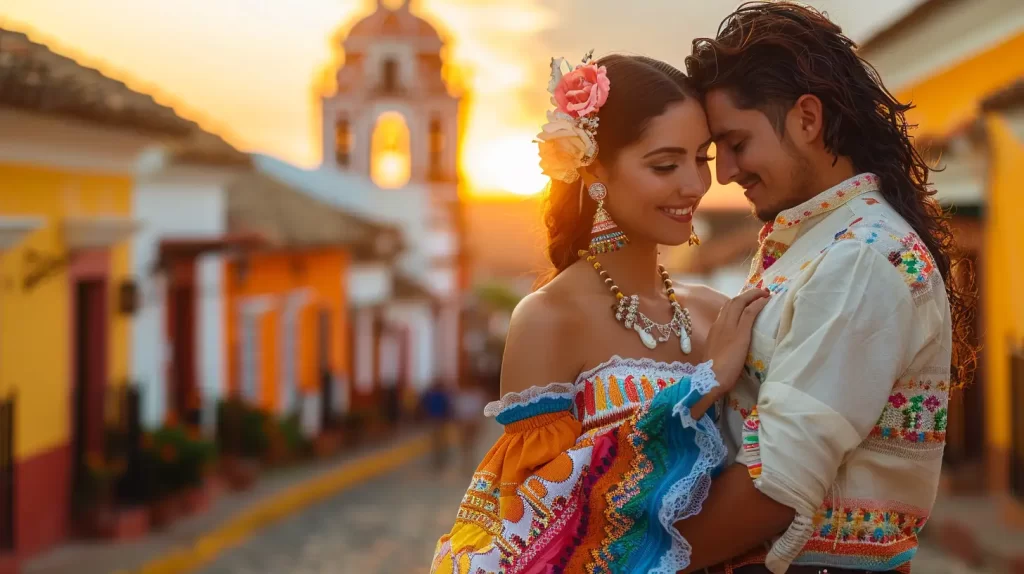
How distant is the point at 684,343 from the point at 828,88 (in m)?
0.76

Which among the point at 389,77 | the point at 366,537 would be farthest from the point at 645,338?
the point at 389,77

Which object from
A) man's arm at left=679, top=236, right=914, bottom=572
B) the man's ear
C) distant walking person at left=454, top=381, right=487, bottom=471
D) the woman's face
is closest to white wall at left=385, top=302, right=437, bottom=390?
distant walking person at left=454, top=381, right=487, bottom=471

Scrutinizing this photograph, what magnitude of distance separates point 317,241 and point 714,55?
17046 millimetres

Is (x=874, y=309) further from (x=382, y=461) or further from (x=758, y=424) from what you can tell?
(x=382, y=461)

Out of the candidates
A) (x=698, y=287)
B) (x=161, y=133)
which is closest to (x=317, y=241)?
(x=161, y=133)

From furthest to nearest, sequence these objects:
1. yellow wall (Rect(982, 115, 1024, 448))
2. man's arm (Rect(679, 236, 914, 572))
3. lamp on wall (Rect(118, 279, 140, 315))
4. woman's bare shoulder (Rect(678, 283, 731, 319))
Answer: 1. lamp on wall (Rect(118, 279, 140, 315))
2. yellow wall (Rect(982, 115, 1024, 448))
3. woman's bare shoulder (Rect(678, 283, 731, 319))
4. man's arm (Rect(679, 236, 914, 572))

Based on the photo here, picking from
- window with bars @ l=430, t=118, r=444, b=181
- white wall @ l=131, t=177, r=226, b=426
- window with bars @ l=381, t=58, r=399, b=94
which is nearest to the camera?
white wall @ l=131, t=177, r=226, b=426

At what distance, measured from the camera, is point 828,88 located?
9.36 feet

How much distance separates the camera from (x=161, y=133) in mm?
11773

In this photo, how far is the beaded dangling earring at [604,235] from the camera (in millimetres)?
3289

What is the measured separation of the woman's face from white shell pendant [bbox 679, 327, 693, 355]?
0.25 meters

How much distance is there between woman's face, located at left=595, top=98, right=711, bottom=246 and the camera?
120 inches

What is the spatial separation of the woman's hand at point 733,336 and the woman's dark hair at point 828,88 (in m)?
0.40

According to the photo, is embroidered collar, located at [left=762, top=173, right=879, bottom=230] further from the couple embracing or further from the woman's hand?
the woman's hand
